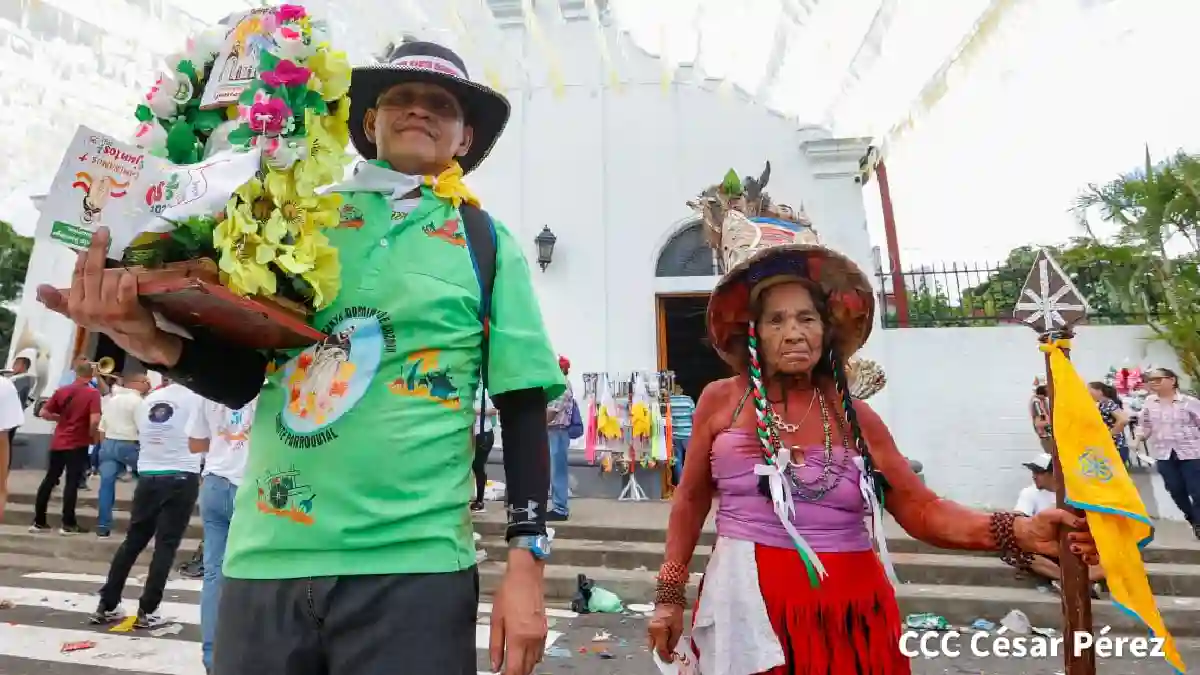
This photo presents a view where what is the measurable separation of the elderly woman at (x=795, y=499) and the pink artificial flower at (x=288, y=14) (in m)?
1.46

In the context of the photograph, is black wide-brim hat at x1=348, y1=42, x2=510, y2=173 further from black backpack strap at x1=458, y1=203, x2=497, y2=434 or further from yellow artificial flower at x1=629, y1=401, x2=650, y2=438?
yellow artificial flower at x1=629, y1=401, x2=650, y2=438

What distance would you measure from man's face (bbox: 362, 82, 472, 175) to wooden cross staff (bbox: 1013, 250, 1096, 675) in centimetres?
168

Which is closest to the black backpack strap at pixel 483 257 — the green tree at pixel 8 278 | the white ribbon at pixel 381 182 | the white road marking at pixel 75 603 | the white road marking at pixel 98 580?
the white ribbon at pixel 381 182

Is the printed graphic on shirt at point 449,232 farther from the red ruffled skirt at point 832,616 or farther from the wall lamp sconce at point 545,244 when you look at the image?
the wall lamp sconce at point 545,244

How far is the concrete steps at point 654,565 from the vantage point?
5262 mm

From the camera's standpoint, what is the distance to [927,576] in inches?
235

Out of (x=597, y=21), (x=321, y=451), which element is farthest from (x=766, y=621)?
(x=597, y=21)

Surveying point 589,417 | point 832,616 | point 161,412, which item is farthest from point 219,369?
point 589,417

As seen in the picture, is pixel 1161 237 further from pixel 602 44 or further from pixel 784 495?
pixel 784 495

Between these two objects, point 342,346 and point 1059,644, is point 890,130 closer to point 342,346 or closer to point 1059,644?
point 1059,644

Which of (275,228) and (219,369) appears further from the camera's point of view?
(219,369)

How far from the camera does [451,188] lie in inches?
62.2

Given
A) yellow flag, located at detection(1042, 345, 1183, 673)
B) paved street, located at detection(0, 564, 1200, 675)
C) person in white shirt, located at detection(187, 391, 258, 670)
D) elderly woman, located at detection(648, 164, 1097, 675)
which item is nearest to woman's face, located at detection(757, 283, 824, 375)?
elderly woman, located at detection(648, 164, 1097, 675)

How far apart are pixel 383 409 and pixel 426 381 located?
0.10 m
